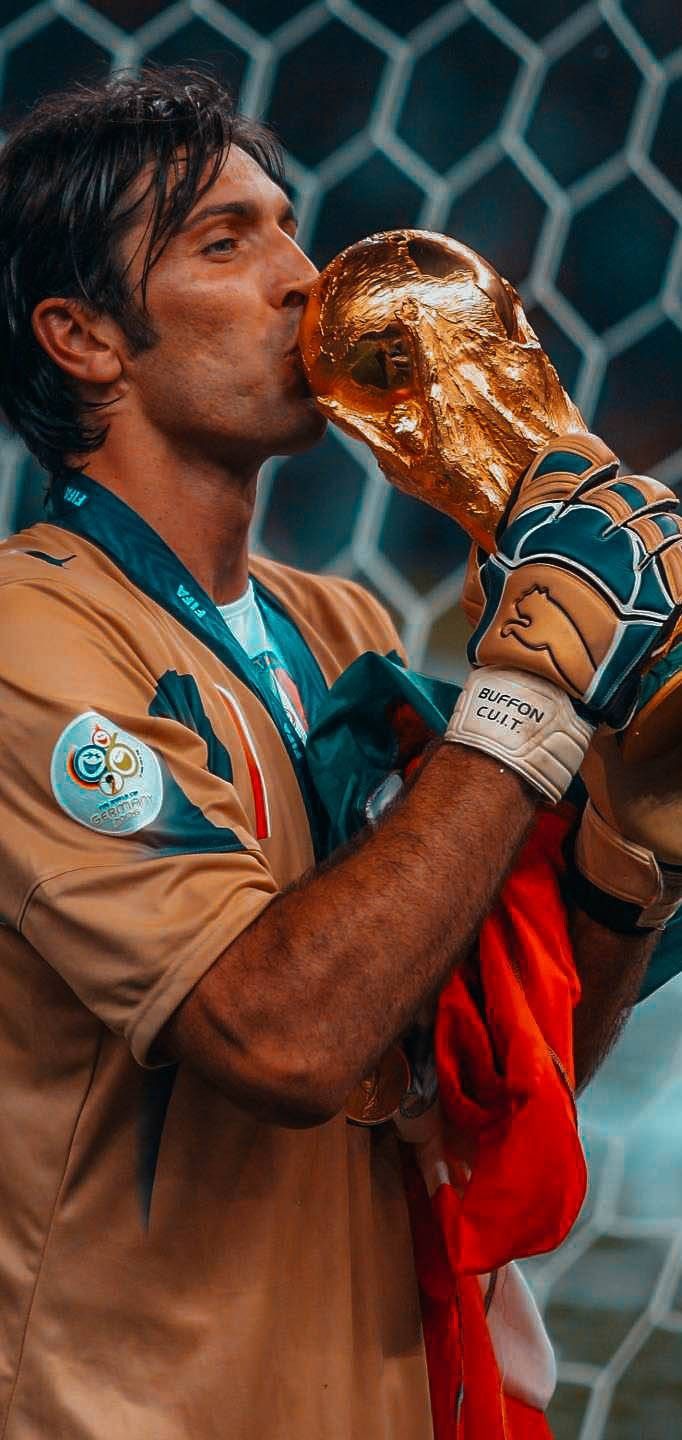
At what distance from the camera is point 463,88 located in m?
1.75

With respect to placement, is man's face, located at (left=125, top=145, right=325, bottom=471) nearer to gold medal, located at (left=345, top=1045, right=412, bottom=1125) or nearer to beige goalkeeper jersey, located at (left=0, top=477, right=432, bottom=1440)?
beige goalkeeper jersey, located at (left=0, top=477, right=432, bottom=1440)

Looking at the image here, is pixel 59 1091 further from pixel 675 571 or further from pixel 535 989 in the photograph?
pixel 675 571

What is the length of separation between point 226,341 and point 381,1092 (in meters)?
0.49

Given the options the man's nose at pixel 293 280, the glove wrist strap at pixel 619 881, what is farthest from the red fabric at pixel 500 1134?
the man's nose at pixel 293 280

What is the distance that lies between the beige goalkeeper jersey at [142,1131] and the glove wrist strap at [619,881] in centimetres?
19

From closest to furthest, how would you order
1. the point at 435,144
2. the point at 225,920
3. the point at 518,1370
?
the point at 225,920 → the point at 518,1370 → the point at 435,144

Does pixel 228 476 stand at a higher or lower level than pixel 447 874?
higher

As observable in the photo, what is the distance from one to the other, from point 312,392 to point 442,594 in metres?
0.58

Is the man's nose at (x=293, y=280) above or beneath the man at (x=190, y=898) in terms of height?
above

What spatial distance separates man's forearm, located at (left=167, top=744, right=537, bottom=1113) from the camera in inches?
35.6

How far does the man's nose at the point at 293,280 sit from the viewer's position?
1.21 m

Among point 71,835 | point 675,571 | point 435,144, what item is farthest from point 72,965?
point 435,144

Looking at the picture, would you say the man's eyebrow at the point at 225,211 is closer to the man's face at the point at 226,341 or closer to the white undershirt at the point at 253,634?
the man's face at the point at 226,341

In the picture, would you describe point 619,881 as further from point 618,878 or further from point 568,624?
point 568,624
